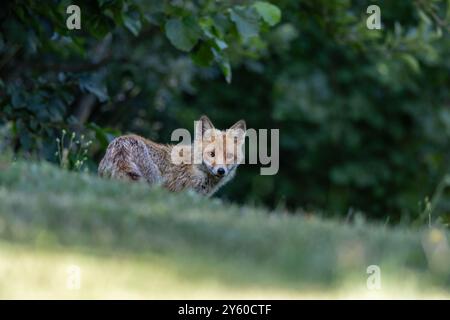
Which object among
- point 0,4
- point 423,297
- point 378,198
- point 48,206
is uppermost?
point 0,4

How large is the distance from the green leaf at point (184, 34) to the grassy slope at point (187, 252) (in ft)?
12.7

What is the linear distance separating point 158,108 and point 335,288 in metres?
12.9

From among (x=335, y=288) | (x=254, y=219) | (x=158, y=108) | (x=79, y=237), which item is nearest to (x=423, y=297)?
(x=335, y=288)

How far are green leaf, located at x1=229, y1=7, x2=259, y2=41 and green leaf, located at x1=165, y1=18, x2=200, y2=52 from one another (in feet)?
1.55

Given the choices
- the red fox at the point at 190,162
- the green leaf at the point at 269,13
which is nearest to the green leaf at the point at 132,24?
the red fox at the point at 190,162

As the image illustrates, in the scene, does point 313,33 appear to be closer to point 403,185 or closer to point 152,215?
point 403,185

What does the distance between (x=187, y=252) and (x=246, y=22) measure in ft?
17.6

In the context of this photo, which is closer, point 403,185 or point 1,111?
point 1,111

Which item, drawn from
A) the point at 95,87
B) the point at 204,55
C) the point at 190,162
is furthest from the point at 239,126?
the point at 95,87

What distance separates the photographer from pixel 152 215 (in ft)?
21.6

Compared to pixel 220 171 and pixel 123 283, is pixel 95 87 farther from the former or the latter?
pixel 123 283

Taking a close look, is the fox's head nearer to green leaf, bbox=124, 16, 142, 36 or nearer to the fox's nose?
the fox's nose

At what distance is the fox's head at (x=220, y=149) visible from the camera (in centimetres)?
1125

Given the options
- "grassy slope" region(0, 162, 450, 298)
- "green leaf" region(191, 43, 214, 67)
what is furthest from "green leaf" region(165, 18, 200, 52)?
"grassy slope" region(0, 162, 450, 298)
